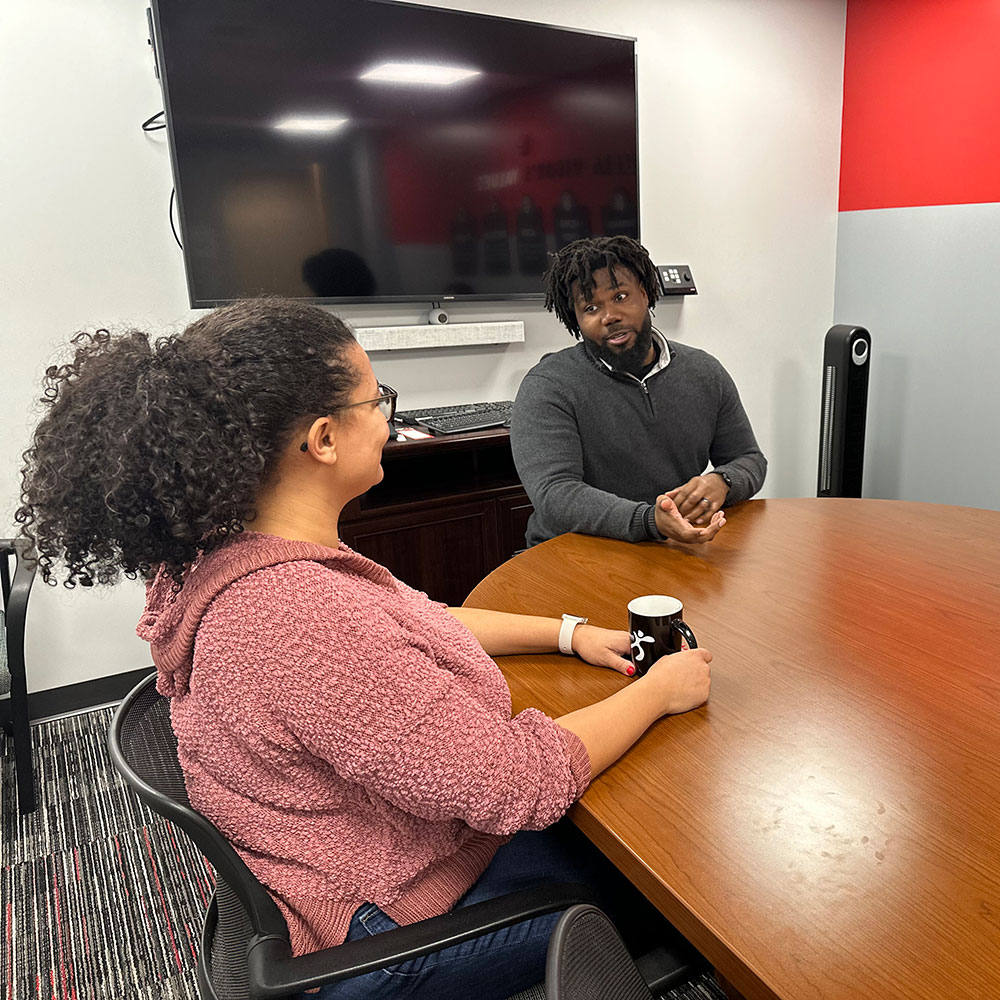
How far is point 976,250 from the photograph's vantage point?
135 inches

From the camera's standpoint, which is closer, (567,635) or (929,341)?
(567,635)

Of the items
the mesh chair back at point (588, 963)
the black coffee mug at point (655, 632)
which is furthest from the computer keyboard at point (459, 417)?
the mesh chair back at point (588, 963)

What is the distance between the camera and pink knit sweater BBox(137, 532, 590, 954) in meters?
0.77

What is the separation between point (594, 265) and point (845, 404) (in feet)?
6.48

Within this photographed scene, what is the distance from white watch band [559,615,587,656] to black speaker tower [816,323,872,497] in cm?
276

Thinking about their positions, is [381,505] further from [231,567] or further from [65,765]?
[231,567]

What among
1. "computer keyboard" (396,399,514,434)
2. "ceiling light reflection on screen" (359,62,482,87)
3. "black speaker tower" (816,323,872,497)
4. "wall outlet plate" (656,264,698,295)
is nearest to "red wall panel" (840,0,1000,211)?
"black speaker tower" (816,323,872,497)

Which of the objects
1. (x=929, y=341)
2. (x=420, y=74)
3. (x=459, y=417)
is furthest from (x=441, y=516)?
(x=929, y=341)

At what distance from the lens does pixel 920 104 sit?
3.54 meters

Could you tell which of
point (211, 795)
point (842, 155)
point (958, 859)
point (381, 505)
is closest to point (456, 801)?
point (211, 795)

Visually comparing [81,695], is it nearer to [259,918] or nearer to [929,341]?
[259,918]

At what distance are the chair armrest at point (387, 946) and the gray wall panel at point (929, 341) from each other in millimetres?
3492

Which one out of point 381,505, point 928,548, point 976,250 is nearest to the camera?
point 928,548

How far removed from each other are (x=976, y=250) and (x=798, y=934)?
3.60m
